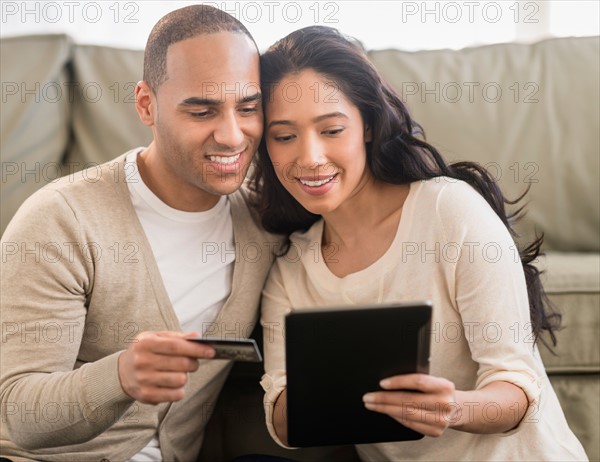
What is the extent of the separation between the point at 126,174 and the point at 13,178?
1.18 ft

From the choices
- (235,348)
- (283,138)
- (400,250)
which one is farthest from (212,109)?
(235,348)

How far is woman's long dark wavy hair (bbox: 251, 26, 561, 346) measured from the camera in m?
1.30

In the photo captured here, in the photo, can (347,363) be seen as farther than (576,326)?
No

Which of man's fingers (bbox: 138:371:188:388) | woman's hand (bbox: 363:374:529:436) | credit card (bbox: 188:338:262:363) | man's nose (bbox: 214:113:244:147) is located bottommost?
woman's hand (bbox: 363:374:529:436)

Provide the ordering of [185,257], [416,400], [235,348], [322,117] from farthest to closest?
[185,257] → [322,117] → [416,400] → [235,348]

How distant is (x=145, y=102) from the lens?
1.40 m

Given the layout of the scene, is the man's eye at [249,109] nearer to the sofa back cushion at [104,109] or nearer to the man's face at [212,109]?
the man's face at [212,109]

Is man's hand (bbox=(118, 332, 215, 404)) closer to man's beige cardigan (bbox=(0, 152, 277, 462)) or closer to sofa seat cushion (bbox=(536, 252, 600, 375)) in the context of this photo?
man's beige cardigan (bbox=(0, 152, 277, 462))

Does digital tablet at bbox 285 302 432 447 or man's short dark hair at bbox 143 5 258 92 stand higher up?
man's short dark hair at bbox 143 5 258 92

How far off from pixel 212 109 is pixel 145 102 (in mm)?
168

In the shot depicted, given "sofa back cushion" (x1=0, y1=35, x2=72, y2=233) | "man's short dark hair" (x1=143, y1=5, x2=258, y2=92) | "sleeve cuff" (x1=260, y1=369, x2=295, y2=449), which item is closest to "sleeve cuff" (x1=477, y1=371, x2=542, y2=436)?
"sleeve cuff" (x1=260, y1=369, x2=295, y2=449)

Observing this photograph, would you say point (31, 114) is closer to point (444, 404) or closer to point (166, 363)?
point (166, 363)

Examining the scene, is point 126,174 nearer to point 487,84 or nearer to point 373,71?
point 373,71

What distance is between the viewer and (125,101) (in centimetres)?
167
